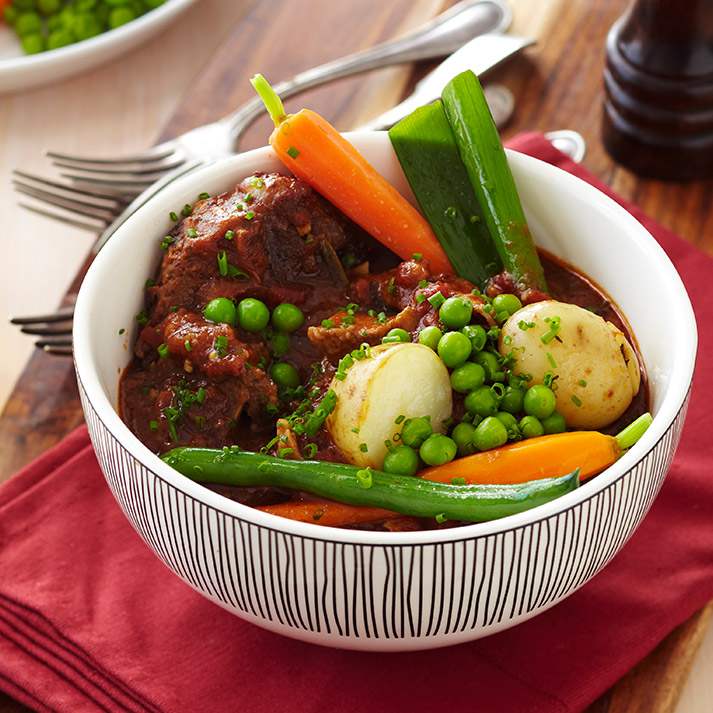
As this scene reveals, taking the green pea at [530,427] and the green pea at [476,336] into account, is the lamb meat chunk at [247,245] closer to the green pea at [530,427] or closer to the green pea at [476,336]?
the green pea at [476,336]

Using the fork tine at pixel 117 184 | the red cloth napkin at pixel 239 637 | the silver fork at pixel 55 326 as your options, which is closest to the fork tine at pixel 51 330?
the silver fork at pixel 55 326

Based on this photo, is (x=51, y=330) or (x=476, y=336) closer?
(x=476, y=336)

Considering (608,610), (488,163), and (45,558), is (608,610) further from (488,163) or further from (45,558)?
(45,558)

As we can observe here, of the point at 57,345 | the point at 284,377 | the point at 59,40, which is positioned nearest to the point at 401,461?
the point at 284,377

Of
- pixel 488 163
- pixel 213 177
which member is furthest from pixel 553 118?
pixel 213 177

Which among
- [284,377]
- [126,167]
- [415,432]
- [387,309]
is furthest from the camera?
[126,167]

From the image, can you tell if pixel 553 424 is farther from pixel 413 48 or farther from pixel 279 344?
pixel 413 48

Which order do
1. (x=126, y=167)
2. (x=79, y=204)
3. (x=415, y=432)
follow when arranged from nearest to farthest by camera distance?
1. (x=415, y=432)
2. (x=79, y=204)
3. (x=126, y=167)

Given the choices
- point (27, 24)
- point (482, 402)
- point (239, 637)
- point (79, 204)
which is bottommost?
point (239, 637)

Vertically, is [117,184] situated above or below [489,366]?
above
